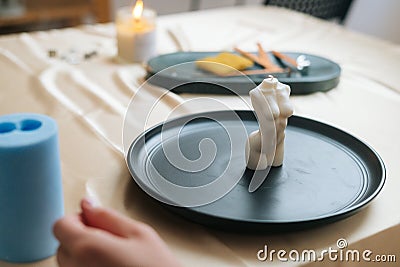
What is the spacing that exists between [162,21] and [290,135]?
0.83 meters

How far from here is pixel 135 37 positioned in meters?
1.21

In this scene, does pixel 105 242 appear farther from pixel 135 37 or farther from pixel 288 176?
pixel 135 37

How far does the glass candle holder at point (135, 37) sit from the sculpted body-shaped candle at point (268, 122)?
0.58 m

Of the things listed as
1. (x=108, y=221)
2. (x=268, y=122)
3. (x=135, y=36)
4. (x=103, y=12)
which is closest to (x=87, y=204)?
(x=108, y=221)

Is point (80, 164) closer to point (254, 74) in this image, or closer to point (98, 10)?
point (254, 74)

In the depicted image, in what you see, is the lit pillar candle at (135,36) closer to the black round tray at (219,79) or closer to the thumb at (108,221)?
the black round tray at (219,79)

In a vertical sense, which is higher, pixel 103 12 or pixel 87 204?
pixel 87 204

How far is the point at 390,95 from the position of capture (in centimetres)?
110

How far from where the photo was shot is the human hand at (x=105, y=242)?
45 centimetres

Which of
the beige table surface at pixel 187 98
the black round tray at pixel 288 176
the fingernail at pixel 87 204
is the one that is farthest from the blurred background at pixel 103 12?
the fingernail at pixel 87 204

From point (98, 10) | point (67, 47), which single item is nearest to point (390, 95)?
point (67, 47)

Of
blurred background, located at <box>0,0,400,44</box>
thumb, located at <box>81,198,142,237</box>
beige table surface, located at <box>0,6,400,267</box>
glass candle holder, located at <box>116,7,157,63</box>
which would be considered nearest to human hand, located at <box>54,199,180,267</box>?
thumb, located at <box>81,198,142,237</box>

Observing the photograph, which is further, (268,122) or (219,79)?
(219,79)

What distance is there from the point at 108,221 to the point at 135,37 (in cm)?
78
